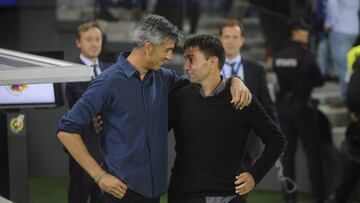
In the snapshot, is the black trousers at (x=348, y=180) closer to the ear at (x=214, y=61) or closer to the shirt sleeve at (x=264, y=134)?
the shirt sleeve at (x=264, y=134)

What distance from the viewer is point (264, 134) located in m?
3.64

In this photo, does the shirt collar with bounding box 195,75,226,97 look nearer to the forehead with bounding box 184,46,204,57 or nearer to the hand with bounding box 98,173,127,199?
the forehead with bounding box 184,46,204,57

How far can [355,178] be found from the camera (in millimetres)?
6922

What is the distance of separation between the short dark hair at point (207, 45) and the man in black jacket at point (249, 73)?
5.88 ft

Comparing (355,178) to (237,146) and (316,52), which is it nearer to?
(316,52)

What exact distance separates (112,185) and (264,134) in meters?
0.70

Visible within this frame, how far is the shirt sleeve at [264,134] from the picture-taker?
358 cm

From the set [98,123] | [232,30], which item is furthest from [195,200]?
[232,30]

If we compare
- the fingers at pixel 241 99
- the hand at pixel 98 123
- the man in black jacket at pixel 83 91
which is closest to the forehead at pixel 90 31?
the man in black jacket at pixel 83 91

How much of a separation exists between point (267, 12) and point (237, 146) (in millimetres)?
5600

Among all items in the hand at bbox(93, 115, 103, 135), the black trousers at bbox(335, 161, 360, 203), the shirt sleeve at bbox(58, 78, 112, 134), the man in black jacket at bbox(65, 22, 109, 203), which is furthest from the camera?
the black trousers at bbox(335, 161, 360, 203)

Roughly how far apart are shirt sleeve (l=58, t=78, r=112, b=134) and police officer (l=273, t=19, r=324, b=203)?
3.84 meters

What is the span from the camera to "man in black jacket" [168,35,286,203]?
11.7 feet

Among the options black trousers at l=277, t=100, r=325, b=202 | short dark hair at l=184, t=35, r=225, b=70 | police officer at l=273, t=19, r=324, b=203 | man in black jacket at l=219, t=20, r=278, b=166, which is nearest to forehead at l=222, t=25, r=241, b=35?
man in black jacket at l=219, t=20, r=278, b=166
